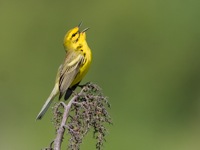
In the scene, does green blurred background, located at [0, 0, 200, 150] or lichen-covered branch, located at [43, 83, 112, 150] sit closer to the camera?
A: lichen-covered branch, located at [43, 83, 112, 150]

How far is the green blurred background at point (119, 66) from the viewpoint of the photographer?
970cm

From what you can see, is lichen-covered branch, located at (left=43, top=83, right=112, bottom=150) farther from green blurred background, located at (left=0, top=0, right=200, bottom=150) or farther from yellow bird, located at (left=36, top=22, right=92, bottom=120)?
green blurred background, located at (left=0, top=0, right=200, bottom=150)

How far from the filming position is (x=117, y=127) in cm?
962

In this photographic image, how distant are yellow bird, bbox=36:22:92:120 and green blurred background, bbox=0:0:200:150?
256 centimetres

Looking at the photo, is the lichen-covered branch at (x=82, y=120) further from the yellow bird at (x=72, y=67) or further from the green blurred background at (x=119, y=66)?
the green blurred background at (x=119, y=66)

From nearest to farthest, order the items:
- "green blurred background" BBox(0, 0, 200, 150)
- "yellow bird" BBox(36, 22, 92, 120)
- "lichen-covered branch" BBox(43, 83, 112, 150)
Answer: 1. "lichen-covered branch" BBox(43, 83, 112, 150)
2. "yellow bird" BBox(36, 22, 92, 120)
3. "green blurred background" BBox(0, 0, 200, 150)

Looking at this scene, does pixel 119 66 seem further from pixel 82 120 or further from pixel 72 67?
pixel 82 120

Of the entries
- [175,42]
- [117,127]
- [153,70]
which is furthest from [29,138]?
[175,42]

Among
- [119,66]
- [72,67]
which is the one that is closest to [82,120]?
[72,67]

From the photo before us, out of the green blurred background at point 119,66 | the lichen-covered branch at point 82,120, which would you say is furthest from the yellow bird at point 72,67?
the green blurred background at point 119,66

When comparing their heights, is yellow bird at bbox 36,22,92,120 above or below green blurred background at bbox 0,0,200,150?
below

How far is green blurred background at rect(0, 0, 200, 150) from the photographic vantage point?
31.8 ft

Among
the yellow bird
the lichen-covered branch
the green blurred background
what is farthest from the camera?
the green blurred background

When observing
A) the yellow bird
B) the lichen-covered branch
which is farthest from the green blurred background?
the lichen-covered branch
